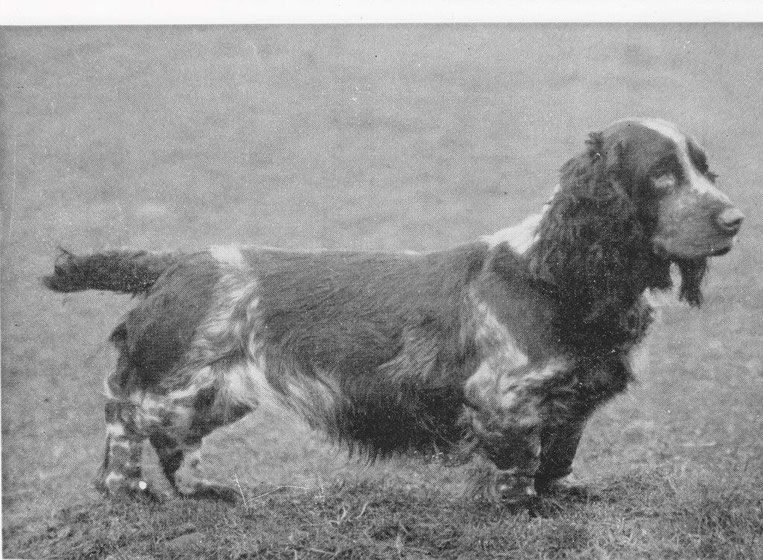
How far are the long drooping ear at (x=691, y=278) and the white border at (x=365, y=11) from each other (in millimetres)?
1082

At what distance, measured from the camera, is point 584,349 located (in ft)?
12.9

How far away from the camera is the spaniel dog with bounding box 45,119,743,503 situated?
12.6ft

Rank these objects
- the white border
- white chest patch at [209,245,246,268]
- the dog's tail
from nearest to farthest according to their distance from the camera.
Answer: the white border
white chest patch at [209,245,246,268]
the dog's tail

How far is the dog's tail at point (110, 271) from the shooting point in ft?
14.2

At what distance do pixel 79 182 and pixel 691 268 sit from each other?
2.91 metres

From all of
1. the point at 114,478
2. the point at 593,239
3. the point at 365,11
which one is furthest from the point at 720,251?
the point at 114,478

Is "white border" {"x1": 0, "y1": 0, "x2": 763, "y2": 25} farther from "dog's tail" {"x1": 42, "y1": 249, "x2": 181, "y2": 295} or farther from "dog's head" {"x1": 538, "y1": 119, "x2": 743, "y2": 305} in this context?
"dog's tail" {"x1": 42, "y1": 249, "x2": 181, "y2": 295}

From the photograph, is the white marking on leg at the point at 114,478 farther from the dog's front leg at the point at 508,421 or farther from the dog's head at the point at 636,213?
the dog's head at the point at 636,213

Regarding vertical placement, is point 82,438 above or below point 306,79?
below

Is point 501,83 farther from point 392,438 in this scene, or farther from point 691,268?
point 392,438

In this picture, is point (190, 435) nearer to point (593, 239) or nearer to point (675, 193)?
point (593, 239)

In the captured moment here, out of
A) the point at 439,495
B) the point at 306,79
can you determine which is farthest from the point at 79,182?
the point at 439,495

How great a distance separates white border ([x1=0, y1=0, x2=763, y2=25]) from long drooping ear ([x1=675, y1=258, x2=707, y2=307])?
3.55 ft

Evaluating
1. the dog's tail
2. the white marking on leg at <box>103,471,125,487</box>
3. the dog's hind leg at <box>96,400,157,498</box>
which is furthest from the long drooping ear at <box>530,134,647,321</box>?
the white marking on leg at <box>103,471,125,487</box>
